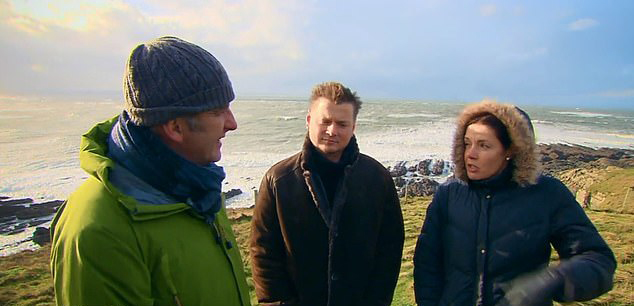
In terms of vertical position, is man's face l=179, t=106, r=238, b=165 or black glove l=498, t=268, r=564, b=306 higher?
man's face l=179, t=106, r=238, b=165

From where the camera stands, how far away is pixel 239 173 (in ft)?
67.5

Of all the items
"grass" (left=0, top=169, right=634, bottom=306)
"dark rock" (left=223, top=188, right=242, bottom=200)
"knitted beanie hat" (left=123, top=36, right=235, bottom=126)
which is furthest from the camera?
"dark rock" (left=223, top=188, right=242, bottom=200)

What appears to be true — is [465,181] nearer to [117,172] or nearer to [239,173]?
[117,172]

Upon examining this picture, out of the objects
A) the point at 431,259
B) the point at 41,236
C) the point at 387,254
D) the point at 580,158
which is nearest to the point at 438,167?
the point at 580,158

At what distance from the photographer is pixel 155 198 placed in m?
1.54

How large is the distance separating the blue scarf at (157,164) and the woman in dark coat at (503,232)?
5.94 feet

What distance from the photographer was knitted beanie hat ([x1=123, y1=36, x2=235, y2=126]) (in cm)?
154

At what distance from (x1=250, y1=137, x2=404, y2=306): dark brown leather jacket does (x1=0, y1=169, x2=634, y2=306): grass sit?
2589mm

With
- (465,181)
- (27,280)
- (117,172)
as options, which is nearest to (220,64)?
(117,172)

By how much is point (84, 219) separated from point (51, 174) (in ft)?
75.2

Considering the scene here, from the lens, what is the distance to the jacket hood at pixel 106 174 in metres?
1.43

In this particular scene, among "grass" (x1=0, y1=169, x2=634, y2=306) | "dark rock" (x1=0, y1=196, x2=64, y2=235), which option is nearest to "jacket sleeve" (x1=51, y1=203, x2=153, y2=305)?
"grass" (x1=0, y1=169, x2=634, y2=306)

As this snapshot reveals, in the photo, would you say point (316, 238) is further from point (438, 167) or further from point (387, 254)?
point (438, 167)

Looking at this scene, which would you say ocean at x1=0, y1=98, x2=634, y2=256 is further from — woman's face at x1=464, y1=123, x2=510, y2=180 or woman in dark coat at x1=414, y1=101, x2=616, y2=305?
woman's face at x1=464, y1=123, x2=510, y2=180
